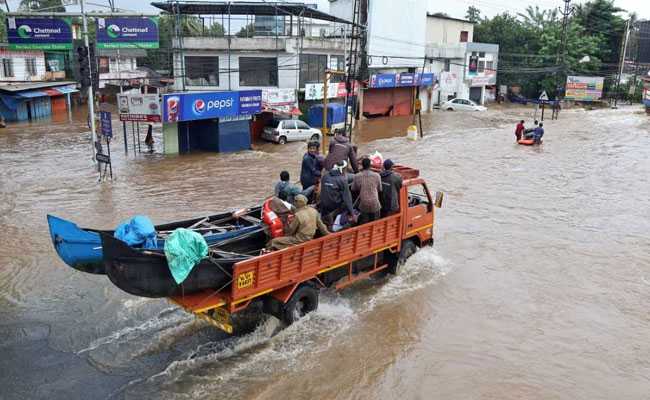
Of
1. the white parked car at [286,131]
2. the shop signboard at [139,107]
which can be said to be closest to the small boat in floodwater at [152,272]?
the shop signboard at [139,107]

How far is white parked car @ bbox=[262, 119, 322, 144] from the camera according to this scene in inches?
966

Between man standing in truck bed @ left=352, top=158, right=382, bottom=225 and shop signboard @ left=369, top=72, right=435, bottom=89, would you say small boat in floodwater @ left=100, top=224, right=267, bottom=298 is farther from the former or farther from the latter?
shop signboard @ left=369, top=72, right=435, bottom=89

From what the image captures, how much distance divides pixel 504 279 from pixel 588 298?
4.59 ft

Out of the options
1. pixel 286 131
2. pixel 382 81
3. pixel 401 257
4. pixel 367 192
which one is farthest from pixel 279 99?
pixel 367 192

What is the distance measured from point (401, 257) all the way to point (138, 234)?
4.81 meters

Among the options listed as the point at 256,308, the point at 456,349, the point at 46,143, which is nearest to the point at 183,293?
the point at 256,308

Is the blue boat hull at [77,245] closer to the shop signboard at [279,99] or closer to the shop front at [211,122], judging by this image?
the shop front at [211,122]

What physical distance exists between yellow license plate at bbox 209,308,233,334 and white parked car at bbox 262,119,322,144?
58.7 feet

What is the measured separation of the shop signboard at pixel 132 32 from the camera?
30828 mm

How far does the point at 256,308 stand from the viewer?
25.9 feet

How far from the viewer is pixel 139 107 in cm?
2009

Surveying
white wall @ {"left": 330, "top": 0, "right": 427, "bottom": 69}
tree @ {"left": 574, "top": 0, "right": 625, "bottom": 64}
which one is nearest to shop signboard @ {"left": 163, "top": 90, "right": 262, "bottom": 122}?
white wall @ {"left": 330, "top": 0, "right": 427, "bottom": 69}

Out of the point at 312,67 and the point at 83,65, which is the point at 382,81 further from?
the point at 83,65

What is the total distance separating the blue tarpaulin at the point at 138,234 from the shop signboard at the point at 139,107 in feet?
46.8
